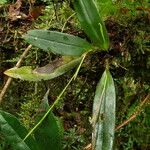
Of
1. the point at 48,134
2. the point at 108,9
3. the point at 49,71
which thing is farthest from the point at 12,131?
the point at 108,9

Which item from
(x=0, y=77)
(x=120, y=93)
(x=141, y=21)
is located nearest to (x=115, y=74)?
(x=120, y=93)

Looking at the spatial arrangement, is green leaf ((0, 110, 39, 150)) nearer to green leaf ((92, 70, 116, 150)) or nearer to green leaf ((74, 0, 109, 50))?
green leaf ((92, 70, 116, 150))

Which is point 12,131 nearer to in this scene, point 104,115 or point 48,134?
point 48,134

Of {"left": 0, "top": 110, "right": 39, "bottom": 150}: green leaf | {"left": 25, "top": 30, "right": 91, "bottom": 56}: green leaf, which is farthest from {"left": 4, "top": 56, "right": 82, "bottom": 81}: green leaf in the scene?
{"left": 0, "top": 110, "right": 39, "bottom": 150}: green leaf

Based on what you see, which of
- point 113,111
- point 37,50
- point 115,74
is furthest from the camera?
point 37,50

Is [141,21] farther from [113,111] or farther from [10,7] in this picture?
[10,7]

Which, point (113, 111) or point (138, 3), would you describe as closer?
point (113, 111)

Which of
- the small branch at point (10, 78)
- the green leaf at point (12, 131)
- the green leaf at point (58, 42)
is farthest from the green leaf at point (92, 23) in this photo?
the green leaf at point (12, 131)

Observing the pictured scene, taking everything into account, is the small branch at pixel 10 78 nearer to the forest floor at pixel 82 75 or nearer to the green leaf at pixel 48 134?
the forest floor at pixel 82 75
